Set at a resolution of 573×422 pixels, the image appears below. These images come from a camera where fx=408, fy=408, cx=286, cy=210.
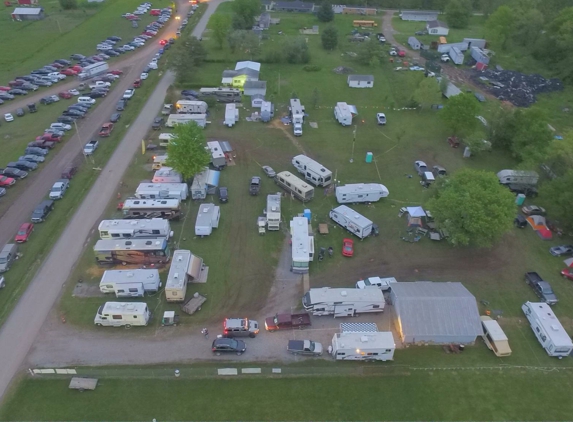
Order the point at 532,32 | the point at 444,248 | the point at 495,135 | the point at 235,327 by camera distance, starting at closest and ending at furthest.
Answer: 1. the point at 235,327
2. the point at 444,248
3. the point at 495,135
4. the point at 532,32

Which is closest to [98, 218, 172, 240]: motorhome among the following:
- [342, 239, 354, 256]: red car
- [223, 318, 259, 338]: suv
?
[223, 318, 259, 338]: suv

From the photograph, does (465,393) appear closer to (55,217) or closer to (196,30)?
(55,217)

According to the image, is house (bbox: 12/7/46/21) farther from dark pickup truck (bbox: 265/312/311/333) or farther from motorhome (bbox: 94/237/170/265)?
dark pickup truck (bbox: 265/312/311/333)

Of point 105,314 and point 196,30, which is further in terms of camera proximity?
point 196,30

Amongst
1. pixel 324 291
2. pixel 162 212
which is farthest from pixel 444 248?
pixel 162 212

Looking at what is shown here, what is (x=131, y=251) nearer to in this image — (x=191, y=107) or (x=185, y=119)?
(x=185, y=119)

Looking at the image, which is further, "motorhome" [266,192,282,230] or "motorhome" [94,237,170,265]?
"motorhome" [266,192,282,230]

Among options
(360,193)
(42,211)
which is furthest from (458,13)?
(42,211)
